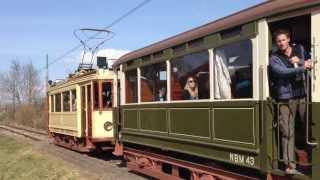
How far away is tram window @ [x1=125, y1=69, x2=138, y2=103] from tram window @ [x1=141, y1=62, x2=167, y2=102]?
55cm

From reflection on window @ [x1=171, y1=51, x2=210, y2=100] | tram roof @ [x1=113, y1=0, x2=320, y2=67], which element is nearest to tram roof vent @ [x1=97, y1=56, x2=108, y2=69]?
tram roof @ [x1=113, y1=0, x2=320, y2=67]

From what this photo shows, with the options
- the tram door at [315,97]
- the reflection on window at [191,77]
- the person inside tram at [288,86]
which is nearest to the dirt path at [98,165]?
the reflection on window at [191,77]

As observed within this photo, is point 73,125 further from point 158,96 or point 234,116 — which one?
point 234,116

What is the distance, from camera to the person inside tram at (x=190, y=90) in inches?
392

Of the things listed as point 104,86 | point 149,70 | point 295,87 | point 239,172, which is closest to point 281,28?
point 295,87

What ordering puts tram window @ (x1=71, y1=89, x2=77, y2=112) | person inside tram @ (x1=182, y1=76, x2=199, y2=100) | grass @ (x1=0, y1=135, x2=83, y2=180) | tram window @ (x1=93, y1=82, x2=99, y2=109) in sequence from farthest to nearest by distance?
tram window @ (x1=71, y1=89, x2=77, y2=112), tram window @ (x1=93, y1=82, x2=99, y2=109), grass @ (x1=0, y1=135, x2=83, y2=180), person inside tram @ (x1=182, y1=76, x2=199, y2=100)

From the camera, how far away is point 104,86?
62.7ft

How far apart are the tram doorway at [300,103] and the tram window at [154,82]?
4021 millimetres

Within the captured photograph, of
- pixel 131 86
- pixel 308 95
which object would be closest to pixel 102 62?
pixel 131 86

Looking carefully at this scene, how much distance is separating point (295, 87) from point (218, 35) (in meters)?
2.04

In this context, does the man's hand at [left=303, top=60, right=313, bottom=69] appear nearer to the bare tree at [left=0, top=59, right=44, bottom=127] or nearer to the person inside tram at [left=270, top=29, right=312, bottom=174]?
the person inside tram at [left=270, top=29, right=312, bottom=174]

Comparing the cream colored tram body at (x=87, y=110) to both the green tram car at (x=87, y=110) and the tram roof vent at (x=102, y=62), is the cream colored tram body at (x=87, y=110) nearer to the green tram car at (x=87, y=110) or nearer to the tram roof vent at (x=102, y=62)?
the green tram car at (x=87, y=110)

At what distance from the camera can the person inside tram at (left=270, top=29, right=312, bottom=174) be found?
23.6 feet

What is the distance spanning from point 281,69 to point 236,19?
4.78 ft
